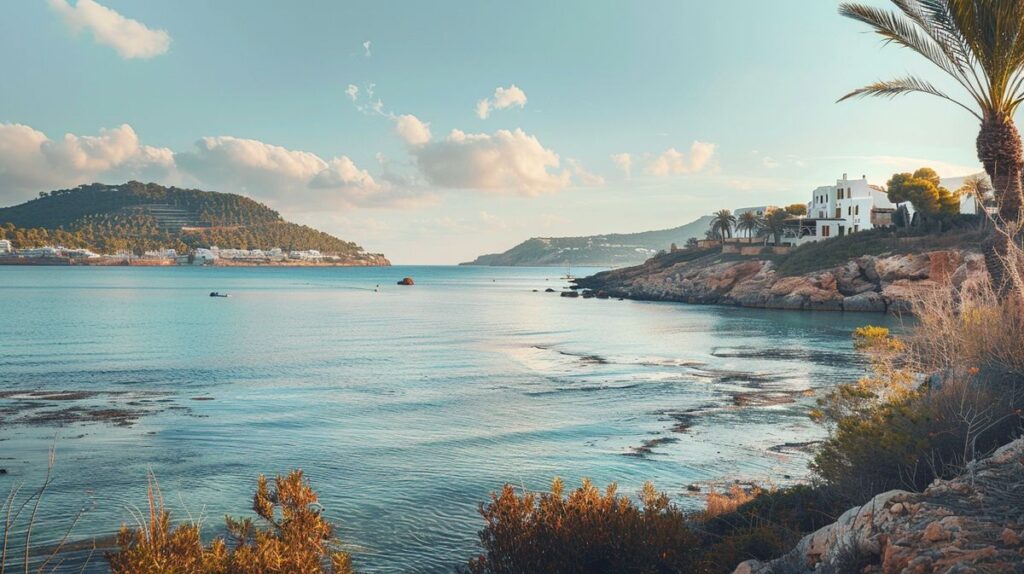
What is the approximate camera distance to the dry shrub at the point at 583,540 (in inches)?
326

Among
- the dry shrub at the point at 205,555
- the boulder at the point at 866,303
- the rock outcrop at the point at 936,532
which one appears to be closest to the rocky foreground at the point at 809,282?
the boulder at the point at 866,303

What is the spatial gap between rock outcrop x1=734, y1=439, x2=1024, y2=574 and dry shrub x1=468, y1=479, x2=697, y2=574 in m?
1.18

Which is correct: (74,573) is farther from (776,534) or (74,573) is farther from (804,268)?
(804,268)

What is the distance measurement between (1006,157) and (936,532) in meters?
13.1

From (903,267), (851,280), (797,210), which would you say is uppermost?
(797,210)

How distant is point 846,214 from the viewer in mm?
96000

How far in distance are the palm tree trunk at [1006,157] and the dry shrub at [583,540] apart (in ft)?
39.3

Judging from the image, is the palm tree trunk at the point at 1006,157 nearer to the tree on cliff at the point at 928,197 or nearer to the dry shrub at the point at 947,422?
the dry shrub at the point at 947,422

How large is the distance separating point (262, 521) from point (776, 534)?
30.2 ft

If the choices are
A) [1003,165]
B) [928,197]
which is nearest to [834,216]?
[928,197]

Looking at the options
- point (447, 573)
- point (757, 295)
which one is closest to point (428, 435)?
point (447, 573)

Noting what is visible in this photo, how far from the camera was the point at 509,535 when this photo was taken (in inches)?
338

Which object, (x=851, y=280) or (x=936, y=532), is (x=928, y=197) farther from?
(x=936, y=532)

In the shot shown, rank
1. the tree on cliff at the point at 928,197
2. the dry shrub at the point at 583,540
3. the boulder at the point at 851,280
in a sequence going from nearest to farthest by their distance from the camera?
the dry shrub at the point at 583,540
the boulder at the point at 851,280
the tree on cliff at the point at 928,197
